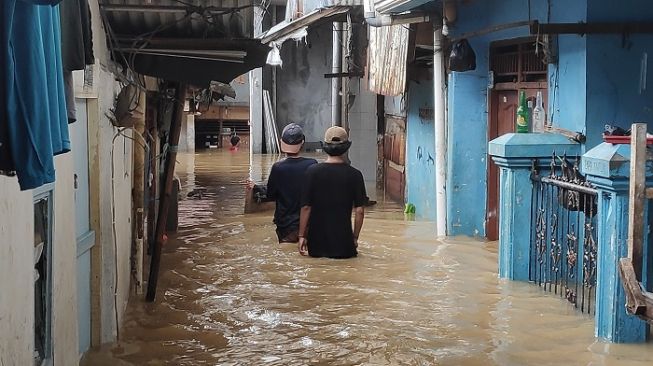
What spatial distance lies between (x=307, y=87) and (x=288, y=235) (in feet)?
68.9

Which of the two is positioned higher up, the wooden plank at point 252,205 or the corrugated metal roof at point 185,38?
the corrugated metal roof at point 185,38

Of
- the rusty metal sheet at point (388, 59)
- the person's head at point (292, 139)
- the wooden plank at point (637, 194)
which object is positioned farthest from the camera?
the rusty metal sheet at point (388, 59)

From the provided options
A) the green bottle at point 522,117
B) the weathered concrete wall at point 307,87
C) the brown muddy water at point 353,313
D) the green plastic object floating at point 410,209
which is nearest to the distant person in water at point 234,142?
the weathered concrete wall at point 307,87

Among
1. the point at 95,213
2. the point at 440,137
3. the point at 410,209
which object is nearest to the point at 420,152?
the point at 410,209

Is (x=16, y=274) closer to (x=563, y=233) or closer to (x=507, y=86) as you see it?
(x=563, y=233)

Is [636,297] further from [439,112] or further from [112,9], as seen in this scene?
[439,112]

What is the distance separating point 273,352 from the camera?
682cm

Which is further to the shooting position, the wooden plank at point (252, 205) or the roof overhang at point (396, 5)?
the wooden plank at point (252, 205)

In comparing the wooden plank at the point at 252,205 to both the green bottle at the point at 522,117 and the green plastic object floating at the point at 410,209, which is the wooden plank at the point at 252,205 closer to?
the green plastic object floating at the point at 410,209

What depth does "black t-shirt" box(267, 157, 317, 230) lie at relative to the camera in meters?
10.6

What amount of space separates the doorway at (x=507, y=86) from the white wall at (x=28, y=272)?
6274 millimetres

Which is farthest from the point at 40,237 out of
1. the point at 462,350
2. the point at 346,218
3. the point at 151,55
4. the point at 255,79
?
the point at 255,79

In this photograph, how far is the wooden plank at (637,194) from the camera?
20.0 feet

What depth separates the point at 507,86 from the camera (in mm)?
11266
